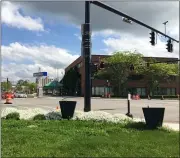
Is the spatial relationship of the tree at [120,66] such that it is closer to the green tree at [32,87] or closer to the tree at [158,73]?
the tree at [158,73]

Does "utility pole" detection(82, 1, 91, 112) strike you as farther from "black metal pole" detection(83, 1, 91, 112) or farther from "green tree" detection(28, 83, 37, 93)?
"green tree" detection(28, 83, 37, 93)

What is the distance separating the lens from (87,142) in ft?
28.9

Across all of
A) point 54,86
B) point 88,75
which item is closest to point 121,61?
point 54,86

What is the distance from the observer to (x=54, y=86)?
12112 centimetres

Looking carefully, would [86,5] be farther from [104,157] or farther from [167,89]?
[167,89]

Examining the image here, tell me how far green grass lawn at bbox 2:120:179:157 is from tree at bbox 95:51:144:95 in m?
69.0

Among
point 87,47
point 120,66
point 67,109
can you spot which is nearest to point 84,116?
point 67,109

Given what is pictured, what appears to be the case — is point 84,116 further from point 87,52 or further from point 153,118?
point 87,52

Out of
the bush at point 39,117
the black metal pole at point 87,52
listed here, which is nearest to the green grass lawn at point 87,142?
the bush at point 39,117

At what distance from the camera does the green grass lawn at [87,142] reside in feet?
25.7

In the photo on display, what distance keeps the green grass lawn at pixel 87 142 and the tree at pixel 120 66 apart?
69031 millimetres

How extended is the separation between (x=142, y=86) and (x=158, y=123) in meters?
83.1

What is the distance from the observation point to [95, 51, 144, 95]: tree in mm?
81062

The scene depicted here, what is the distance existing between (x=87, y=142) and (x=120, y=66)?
7301cm
